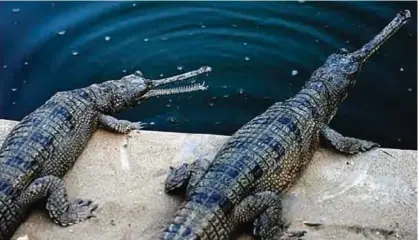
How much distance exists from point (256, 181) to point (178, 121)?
A: 4.51 ft

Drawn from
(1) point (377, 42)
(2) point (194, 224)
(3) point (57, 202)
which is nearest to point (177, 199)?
(2) point (194, 224)

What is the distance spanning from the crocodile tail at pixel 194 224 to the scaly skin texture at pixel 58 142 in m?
0.70

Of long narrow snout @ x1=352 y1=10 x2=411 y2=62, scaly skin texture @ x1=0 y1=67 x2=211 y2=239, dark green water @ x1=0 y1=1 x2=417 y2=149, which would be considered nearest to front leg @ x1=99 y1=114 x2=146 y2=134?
scaly skin texture @ x1=0 y1=67 x2=211 y2=239

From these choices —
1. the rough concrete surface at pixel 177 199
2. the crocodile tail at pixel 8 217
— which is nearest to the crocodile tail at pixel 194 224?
the rough concrete surface at pixel 177 199

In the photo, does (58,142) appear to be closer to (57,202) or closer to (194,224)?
(57,202)

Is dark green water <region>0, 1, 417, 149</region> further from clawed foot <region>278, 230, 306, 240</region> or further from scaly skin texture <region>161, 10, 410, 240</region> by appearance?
clawed foot <region>278, 230, 306, 240</region>

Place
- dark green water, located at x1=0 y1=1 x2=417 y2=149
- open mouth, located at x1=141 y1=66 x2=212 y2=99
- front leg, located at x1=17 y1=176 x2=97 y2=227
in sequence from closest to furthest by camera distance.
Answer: front leg, located at x1=17 y1=176 x2=97 y2=227 → open mouth, located at x1=141 y1=66 x2=212 y2=99 → dark green water, located at x1=0 y1=1 x2=417 y2=149

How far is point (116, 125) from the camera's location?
5379mm

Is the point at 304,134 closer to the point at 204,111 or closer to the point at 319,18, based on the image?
the point at 204,111

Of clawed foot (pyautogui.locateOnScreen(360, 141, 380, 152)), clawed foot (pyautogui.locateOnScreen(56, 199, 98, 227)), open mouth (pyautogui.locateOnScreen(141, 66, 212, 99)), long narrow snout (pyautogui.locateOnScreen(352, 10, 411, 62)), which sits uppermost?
long narrow snout (pyautogui.locateOnScreen(352, 10, 411, 62))

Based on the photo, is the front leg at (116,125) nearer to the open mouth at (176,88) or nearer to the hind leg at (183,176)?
the open mouth at (176,88)

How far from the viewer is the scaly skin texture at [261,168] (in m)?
4.29

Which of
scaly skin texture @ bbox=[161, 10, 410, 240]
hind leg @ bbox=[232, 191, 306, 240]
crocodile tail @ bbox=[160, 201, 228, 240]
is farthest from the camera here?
hind leg @ bbox=[232, 191, 306, 240]

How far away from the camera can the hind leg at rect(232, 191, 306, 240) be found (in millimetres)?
4395
